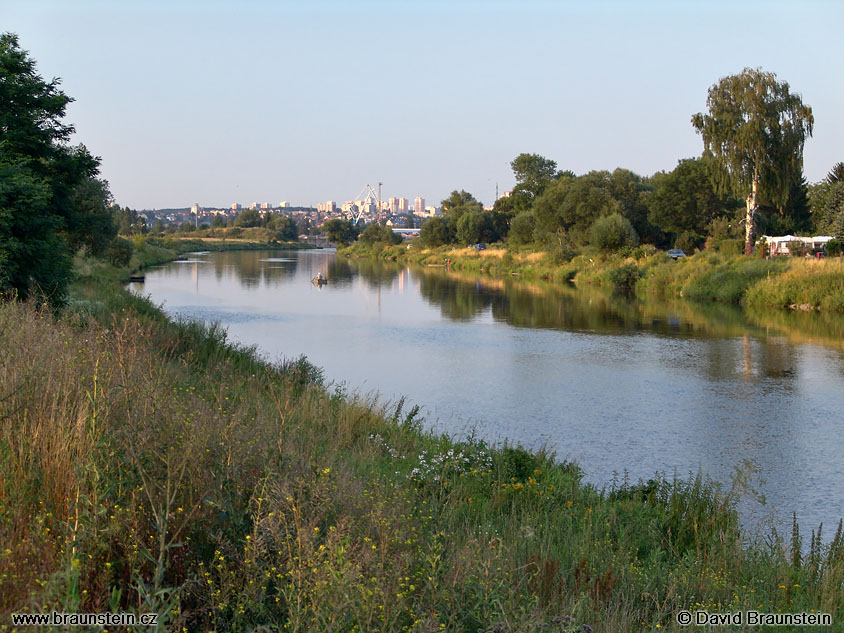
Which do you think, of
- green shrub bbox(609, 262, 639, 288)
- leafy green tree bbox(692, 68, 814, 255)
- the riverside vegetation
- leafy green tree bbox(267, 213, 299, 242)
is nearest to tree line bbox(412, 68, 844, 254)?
leafy green tree bbox(692, 68, 814, 255)

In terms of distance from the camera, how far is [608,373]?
62.2ft

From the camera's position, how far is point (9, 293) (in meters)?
10.7

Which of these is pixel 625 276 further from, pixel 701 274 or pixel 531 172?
pixel 531 172

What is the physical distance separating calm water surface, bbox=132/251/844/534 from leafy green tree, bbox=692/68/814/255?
9590 mm

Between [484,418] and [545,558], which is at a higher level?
[545,558]

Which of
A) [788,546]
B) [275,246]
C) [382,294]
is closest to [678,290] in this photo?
[382,294]

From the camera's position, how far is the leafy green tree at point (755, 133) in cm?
3966

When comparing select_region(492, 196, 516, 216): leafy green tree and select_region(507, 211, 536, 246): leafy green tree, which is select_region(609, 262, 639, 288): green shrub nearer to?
select_region(507, 211, 536, 246): leafy green tree

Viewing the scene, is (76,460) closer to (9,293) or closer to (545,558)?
(545,558)

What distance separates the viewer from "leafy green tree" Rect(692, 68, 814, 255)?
39656 mm

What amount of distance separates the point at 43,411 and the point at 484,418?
402 inches

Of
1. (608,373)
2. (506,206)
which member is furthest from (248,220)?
(608,373)

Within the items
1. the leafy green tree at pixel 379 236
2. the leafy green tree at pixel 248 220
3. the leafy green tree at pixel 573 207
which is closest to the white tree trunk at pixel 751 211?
the leafy green tree at pixel 573 207

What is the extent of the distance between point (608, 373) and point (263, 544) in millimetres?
16187
